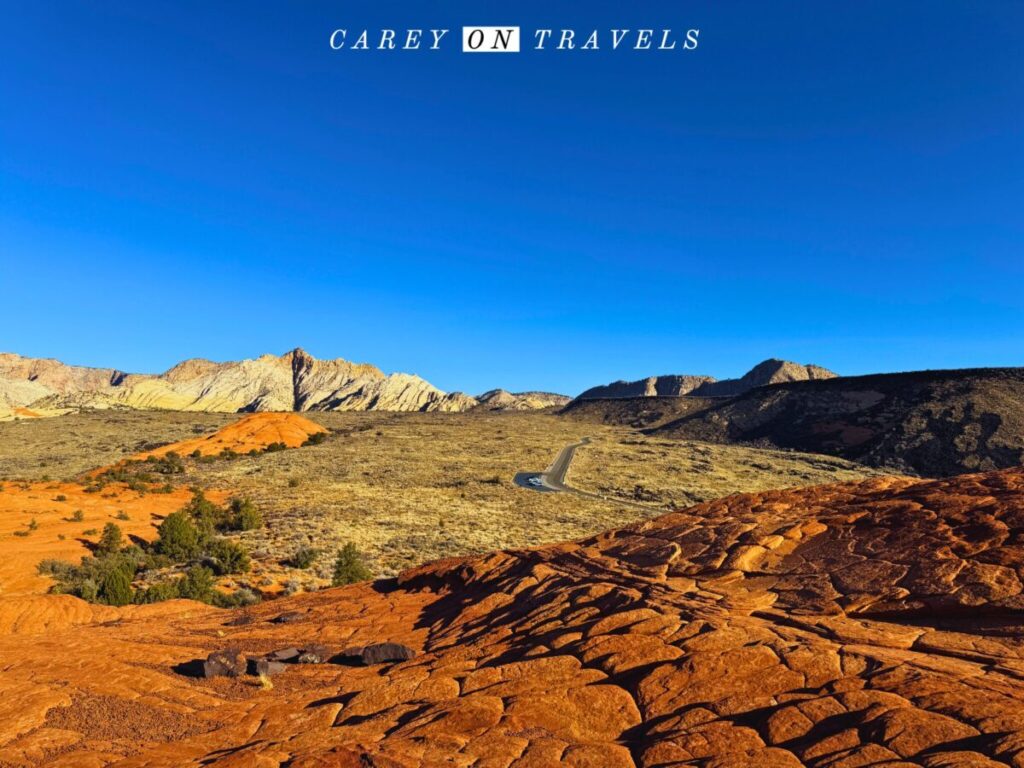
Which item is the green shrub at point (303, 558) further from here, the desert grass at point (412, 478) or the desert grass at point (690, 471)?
the desert grass at point (690, 471)

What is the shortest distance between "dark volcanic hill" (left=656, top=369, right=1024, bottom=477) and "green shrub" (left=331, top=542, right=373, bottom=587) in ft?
217

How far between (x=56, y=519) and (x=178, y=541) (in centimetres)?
904

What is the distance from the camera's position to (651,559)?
1506 cm

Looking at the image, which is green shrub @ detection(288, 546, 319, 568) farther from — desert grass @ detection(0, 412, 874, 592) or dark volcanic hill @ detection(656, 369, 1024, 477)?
dark volcanic hill @ detection(656, 369, 1024, 477)

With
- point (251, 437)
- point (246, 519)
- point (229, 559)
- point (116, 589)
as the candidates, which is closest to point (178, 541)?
point (229, 559)

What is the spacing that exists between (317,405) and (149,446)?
394 feet

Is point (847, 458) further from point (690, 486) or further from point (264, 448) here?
point (264, 448)

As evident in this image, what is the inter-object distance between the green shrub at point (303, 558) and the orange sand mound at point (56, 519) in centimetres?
835

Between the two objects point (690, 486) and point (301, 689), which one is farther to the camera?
point (690, 486)

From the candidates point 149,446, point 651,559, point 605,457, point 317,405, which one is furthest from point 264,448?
point 317,405

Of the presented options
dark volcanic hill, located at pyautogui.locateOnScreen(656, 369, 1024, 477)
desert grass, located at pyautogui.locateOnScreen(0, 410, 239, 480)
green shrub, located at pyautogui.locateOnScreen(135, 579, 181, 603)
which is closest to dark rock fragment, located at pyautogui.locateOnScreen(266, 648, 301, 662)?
green shrub, located at pyautogui.locateOnScreen(135, 579, 181, 603)

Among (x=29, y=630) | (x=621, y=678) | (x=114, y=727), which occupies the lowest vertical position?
(x=29, y=630)

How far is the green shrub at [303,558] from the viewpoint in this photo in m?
24.2

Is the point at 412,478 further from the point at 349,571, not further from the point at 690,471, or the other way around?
the point at 690,471
